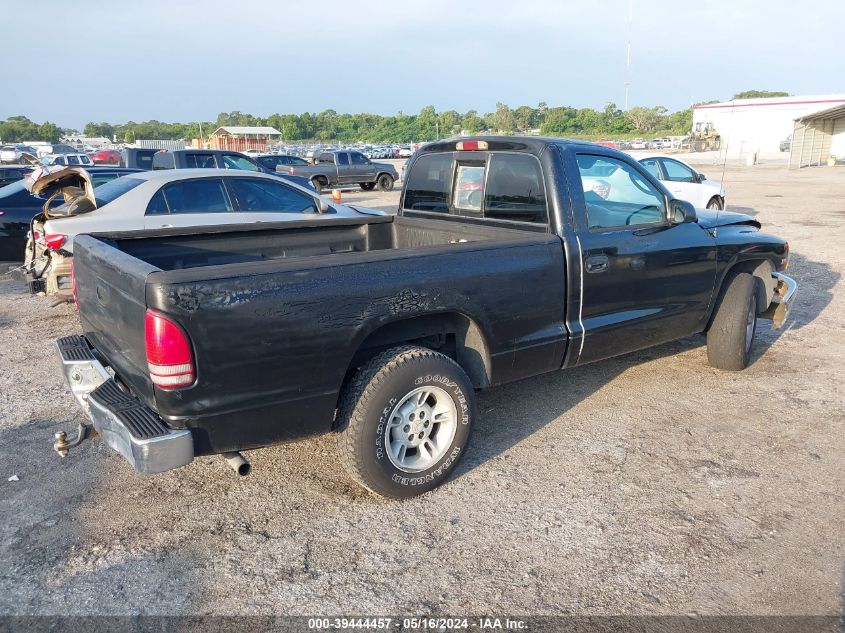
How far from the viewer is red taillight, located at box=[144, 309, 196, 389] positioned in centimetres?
294

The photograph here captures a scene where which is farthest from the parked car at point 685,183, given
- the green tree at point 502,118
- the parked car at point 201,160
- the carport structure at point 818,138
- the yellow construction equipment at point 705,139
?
the green tree at point 502,118

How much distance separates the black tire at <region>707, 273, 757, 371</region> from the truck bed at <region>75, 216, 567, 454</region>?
2006 millimetres

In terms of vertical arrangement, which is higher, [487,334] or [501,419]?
[487,334]

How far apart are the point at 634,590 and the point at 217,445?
196cm

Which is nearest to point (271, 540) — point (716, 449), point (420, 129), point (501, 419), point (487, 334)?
point (487, 334)

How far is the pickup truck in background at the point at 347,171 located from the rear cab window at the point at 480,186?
20581 millimetres

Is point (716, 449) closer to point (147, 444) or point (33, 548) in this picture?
point (147, 444)

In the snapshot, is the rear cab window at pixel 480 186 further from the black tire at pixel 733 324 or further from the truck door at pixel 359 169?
Result: the truck door at pixel 359 169

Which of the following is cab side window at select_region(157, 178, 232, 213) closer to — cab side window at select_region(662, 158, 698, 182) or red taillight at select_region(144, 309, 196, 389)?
red taillight at select_region(144, 309, 196, 389)

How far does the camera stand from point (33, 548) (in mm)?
3365

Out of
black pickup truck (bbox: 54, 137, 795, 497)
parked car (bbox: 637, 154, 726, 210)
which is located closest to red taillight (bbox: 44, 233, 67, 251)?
black pickup truck (bbox: 54, 137, 795, 497)

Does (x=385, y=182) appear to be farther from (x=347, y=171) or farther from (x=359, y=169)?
(x=347, y=171)

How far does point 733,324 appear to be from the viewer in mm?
5586

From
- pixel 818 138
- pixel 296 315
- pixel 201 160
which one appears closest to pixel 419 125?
pixel 818 138
